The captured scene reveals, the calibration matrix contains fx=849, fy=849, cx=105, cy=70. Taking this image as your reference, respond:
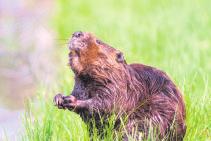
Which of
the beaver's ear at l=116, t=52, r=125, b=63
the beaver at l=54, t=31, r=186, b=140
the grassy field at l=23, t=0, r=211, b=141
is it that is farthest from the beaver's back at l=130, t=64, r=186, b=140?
the grassy field at l=23, t=0, r=211, b=141

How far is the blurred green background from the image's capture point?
5.57 meters

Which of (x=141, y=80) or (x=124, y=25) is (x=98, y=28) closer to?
(x=124, y=25)

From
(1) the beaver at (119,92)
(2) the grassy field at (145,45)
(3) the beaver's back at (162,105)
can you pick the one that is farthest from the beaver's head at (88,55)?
(2) the grassy field at (145,45)

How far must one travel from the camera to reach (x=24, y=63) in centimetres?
955

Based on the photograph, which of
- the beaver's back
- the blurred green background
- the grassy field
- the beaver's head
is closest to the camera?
the beaver's head

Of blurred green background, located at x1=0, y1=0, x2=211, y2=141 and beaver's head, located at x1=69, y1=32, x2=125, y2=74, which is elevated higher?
beaver's head, located at x1=69, y1=32, x2=125, y2=74

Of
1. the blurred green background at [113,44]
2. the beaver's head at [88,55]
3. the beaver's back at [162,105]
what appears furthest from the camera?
the blurred green background at [113,44]

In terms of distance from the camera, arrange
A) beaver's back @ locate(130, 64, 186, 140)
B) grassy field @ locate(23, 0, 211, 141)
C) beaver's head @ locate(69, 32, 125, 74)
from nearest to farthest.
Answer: beaver's head @ locate(69, 32, 125, 74), beaver's back @ locate(130, 64, 186, 140), grassy field @ locate(23, 0, 211, 141)

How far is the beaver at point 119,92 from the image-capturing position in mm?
4707

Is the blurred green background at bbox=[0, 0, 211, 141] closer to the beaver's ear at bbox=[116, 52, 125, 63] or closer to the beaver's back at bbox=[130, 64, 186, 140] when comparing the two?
the beaver's back at bbox=[130, 64, 186, 140]

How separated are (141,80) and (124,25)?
→ 556 centimetres

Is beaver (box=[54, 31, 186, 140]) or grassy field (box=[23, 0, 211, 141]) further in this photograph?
grassy field (box=[23, 0, 211, 141])

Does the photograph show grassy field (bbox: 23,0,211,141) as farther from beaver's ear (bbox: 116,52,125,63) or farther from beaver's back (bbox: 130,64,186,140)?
beaver's ear (bbox: 116,52,125,63)

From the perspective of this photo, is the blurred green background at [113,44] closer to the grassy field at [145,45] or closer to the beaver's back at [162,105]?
the grassy field at [145,45]
